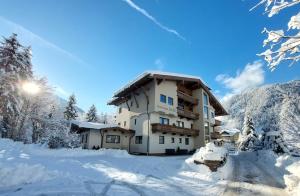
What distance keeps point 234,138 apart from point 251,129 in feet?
152

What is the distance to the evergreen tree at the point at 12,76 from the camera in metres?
29.4

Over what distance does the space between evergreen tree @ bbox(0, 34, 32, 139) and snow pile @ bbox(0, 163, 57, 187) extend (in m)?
23.9

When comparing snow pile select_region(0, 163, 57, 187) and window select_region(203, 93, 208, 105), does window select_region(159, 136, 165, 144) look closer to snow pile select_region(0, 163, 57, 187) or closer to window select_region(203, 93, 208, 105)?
window select_region(203, 93, 208, 105)

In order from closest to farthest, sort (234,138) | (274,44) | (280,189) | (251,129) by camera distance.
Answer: (274,44), (280,189), (251,129), (234,138)

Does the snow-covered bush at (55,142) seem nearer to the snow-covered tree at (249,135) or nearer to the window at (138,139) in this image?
the window at (138,139)

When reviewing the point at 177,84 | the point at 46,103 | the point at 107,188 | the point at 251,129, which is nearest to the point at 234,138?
the point at 251,129

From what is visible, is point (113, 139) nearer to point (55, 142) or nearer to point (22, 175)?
point (55, 142)

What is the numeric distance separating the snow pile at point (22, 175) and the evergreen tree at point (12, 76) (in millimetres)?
23900

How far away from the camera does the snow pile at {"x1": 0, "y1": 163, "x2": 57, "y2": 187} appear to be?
29.9 feet

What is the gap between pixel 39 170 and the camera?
35.3 ft

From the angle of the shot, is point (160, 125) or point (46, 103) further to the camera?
point (46, 103)

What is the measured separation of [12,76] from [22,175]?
25622 millimetres

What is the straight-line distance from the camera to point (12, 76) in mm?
29938

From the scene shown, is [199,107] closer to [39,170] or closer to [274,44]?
[39,170]
